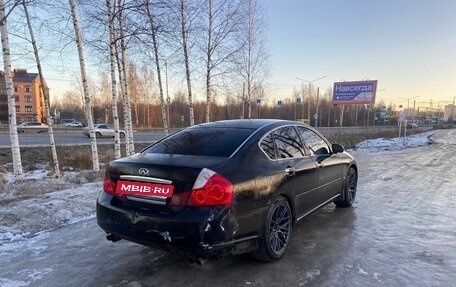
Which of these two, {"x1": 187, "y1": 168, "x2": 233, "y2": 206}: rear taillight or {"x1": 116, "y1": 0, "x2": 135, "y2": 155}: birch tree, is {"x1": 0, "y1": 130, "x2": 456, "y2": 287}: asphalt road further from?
{"x1": 116, "y1": 0, "x2": 135, "y2": 155}: birch tree

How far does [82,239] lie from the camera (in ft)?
16.6

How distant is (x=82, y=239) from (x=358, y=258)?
3638 mm

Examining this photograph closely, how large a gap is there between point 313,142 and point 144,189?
2947mm

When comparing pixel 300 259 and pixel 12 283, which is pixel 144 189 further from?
pixel 300 259

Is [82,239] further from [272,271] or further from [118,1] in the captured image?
[118,1]

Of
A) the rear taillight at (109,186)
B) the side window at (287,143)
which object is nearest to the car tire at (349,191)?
the side window at (287,143)

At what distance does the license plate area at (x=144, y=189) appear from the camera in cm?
349

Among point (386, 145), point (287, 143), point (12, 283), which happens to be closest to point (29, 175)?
point (12, 283)

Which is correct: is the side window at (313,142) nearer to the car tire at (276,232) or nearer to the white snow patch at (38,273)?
the car tire at (276,232)

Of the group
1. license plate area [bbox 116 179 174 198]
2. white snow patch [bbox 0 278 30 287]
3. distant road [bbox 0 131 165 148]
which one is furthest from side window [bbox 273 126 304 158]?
distant road [bbox 0 131 165 148]

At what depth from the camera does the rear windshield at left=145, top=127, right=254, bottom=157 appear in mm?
4051

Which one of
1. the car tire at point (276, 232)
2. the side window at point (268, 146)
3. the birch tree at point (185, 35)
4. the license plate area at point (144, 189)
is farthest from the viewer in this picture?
the birch tree at point (185, 35)

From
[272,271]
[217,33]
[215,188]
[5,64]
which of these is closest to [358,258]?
[272,271]

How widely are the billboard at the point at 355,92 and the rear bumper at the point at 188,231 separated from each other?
33692 millimetres
